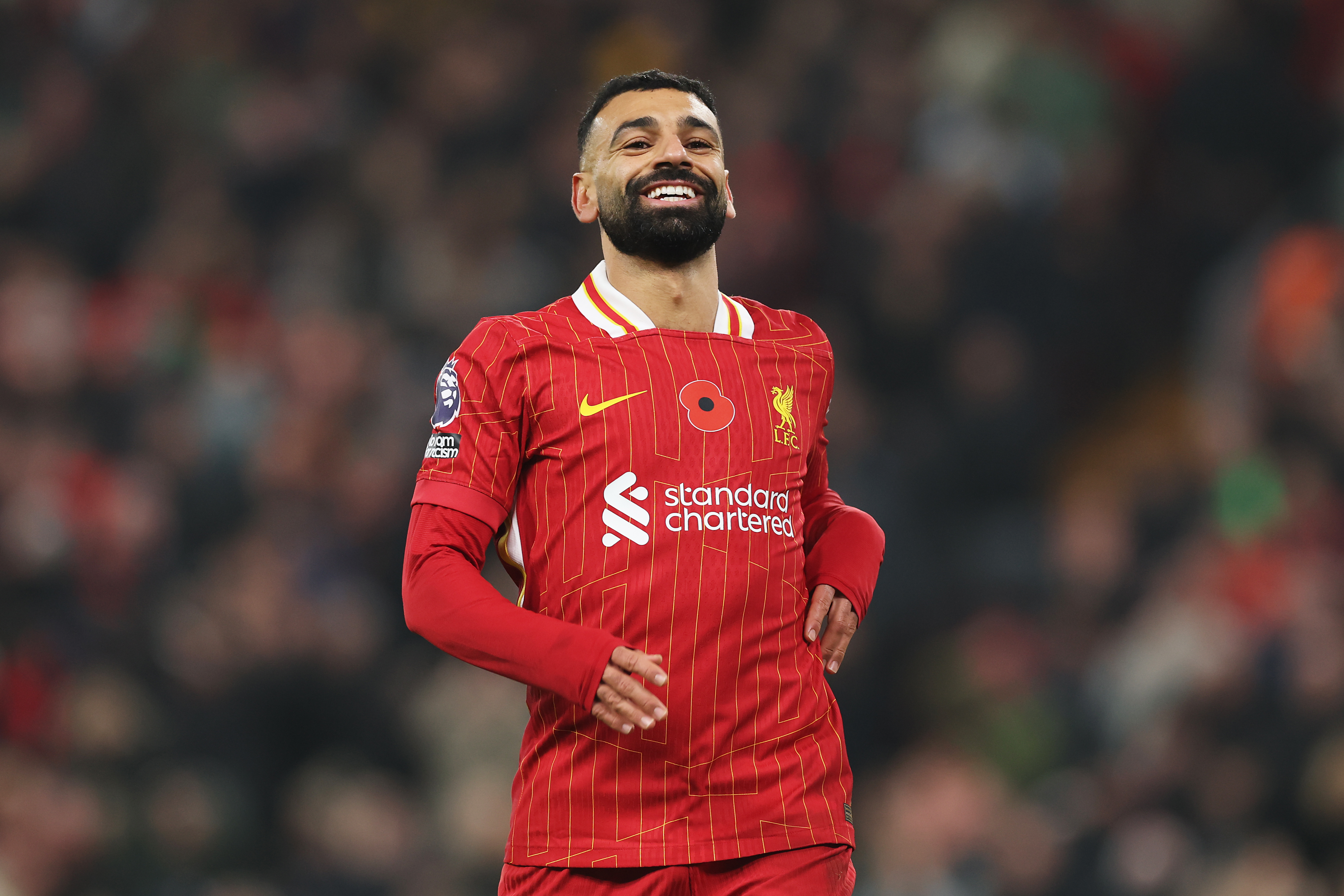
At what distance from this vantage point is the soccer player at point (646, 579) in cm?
281

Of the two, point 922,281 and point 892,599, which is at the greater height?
point 922,281

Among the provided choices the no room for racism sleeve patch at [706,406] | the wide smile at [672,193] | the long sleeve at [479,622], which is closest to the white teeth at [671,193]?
the wide smile at [672,193]

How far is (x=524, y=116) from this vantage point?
8672 mm

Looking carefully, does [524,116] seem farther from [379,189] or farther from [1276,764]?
[1276,764]

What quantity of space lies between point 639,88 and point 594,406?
73 cm

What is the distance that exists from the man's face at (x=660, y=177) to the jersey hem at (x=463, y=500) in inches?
24.0

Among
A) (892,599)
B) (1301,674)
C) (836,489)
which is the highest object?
(836,489)

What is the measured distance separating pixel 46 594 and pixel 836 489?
364 centimetres

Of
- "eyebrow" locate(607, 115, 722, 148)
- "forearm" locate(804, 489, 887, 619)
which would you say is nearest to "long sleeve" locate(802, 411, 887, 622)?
"forearm" locate(804, 489, 887, 619)

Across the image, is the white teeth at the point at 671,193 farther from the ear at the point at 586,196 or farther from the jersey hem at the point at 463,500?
the jersey hem at the point at 463,500

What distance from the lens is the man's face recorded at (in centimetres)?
312

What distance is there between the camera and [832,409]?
23.9 feet

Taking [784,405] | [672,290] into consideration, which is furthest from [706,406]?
[672,290]

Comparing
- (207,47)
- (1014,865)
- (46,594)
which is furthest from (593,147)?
(207,47)
